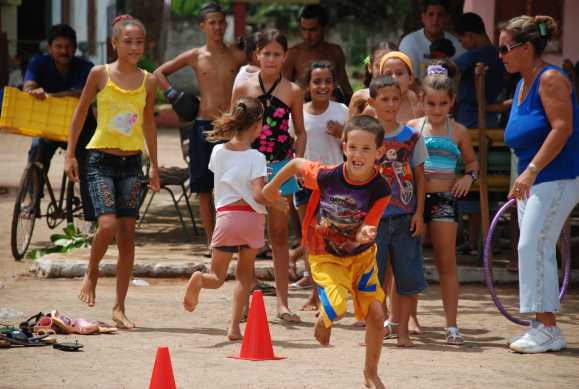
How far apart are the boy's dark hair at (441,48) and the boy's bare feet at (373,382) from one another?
5.12 meters

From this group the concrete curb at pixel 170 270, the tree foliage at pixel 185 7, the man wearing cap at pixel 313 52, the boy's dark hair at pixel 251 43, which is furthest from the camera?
the tree foliage at pixel 185 7

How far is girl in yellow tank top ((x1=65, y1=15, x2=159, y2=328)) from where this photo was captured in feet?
27.8

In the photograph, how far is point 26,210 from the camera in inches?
469

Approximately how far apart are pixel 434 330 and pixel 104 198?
8.04ft

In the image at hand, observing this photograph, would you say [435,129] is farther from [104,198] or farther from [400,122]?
[104,198]

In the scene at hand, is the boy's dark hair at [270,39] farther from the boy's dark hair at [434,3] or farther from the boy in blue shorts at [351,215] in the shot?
the boy's dark hair at [434,3]

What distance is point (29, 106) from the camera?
37.4 feet

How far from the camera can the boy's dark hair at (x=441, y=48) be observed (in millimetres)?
11180

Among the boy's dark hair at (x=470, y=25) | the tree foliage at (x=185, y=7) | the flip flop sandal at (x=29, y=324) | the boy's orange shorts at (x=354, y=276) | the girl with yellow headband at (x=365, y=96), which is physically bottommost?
the flip flop sandal at (x=29, y=324)

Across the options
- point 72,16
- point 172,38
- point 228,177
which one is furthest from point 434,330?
point 172,38

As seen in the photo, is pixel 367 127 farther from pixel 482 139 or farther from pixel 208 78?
pixel 208 78

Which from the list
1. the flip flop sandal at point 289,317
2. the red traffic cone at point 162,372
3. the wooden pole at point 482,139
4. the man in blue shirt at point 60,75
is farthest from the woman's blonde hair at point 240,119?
the man in blue shirt at point 60,75

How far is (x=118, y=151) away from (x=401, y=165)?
199cm

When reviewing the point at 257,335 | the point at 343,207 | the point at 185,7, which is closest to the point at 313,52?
the point at 257,335
